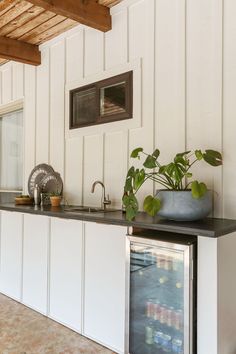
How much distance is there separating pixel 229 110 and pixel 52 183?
192cm

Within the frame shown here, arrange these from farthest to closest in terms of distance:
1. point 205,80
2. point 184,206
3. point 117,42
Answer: point 117,42
point 205,80
point 184,206

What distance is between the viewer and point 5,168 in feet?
13.4

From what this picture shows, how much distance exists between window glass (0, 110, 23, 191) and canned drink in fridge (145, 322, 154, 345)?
2.39 m

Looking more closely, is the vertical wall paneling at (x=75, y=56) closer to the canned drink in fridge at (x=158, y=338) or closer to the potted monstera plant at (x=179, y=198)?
the potted monstera plant at (x=179, y=198)

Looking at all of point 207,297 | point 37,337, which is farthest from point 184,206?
point 37,337

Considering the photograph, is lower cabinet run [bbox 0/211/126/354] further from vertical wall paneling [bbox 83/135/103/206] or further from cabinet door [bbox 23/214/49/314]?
vertical wall paneling [bbox 83/135/103/206]

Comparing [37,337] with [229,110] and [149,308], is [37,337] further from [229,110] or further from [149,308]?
[229,110]

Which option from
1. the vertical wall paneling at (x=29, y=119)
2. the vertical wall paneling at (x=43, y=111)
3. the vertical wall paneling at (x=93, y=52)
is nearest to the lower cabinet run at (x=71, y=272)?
the vertical wall paneling at (x=29, y=119)

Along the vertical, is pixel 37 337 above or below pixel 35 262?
below

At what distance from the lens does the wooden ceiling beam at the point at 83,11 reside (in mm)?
2352

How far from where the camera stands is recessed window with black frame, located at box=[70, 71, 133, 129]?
259 centimetres

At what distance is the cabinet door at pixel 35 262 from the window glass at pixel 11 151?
745mm

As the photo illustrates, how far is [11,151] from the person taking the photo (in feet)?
13.1

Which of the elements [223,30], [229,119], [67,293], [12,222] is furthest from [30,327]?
[223,30]
